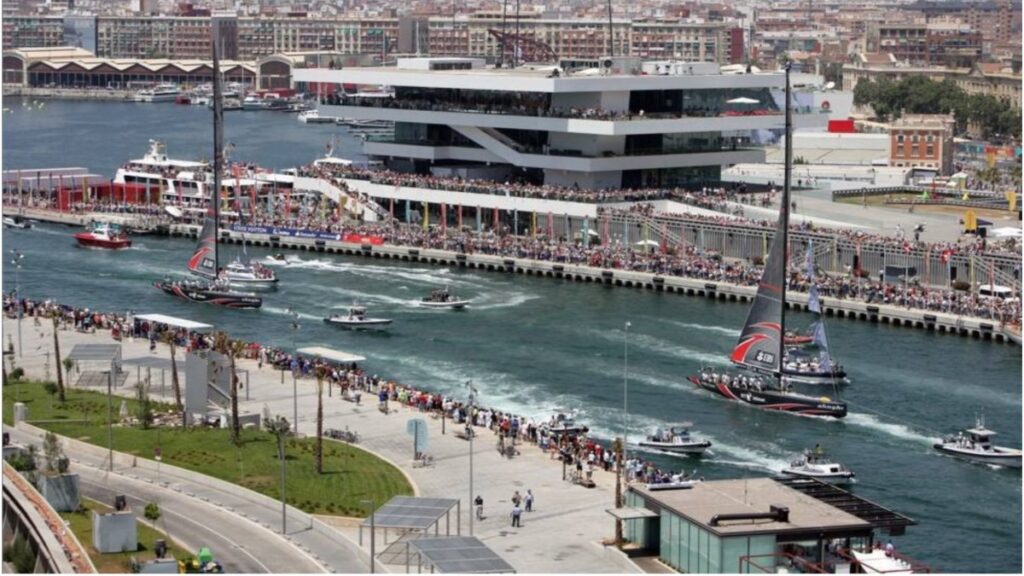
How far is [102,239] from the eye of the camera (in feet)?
356

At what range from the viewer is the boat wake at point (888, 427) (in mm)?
64812

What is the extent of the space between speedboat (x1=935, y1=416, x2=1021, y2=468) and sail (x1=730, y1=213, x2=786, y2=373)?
1042 cm

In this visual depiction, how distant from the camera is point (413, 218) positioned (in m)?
114

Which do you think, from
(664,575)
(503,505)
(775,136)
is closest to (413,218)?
(775,136)

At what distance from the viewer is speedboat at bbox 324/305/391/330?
276 ft

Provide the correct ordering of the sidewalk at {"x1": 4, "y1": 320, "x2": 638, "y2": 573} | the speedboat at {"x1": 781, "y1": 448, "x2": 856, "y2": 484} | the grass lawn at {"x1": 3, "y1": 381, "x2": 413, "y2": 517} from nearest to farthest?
the sidewalk at {"x1": 4, "y1": 320, "x2": 638, "y2": 573} < the grass lawn at {"x1": 3, "y1": 381, "x2": 413, "y2": 517} < the speedboat at {"x1": 781, "y1": 448, "x2": 856, "y2": 484}

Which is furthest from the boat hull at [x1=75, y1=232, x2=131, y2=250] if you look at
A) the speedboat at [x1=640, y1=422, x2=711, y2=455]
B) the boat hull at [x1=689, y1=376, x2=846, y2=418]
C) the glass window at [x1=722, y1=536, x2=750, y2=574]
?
the glass window at [x1=722, y1=536, x2=750, y2=574]

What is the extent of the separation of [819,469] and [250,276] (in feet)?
134

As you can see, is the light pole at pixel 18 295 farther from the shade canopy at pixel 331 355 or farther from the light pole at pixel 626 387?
the light pole at pixel 626 387

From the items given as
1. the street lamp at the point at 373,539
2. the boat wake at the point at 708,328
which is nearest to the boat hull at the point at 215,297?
the boat wake at the point at 708,328

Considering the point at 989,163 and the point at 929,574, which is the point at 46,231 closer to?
the point at 989,163

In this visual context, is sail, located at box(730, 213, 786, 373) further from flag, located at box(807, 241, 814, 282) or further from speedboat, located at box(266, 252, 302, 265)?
speedboat, located at box(266, 252, 302, 265)

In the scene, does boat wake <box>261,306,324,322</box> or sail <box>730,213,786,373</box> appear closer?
sail <box>730,213,786,373</box>

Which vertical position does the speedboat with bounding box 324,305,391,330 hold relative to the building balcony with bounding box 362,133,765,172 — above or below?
below
